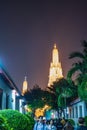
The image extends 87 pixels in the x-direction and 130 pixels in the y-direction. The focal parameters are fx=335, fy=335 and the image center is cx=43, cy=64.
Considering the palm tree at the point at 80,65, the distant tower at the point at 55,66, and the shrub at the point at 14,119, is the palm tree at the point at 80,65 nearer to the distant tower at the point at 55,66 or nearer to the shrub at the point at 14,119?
the shrub at the point at 14,119

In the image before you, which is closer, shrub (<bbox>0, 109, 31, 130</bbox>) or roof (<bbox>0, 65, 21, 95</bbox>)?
shrub (<bbox>0, 109, 31, 130</bbox>)

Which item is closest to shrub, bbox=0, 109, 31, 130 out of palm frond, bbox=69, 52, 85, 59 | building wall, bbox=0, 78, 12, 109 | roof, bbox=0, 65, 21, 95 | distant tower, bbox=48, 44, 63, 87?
roof, bbox=0, 65, 21, 95

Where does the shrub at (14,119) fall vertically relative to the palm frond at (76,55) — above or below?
below

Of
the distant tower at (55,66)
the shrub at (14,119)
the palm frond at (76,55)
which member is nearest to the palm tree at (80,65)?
the palm frond at (76,55)

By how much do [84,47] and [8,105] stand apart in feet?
28.8

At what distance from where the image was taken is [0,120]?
1075cm

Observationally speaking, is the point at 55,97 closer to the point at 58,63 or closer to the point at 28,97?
the point at 28,97

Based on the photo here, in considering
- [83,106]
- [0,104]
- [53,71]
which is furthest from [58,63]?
[0,104]

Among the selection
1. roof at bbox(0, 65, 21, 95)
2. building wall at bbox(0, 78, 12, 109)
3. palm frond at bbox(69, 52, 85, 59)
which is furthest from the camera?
palm frond at bbox(69, 52, 85, 59)

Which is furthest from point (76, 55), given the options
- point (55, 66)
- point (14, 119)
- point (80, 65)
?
point (55, 66)

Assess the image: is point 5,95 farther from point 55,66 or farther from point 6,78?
point 55,66

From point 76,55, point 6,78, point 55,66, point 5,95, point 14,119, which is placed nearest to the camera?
point 14,119

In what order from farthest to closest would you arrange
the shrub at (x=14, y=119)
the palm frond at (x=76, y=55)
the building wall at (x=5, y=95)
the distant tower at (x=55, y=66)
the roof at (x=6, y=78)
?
the distant tower at (x=55, y=66) → the palm frond at (x=76, y=55) → the building wall at (x=5, y=95) → the roof at (x=6, y=78) → the shrub at (x=14, y=119)

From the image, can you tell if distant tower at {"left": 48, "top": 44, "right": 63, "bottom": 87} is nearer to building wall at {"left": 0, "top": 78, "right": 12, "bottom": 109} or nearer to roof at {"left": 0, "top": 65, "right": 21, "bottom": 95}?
building wall at {"left": 0, "top": 78, "right": 12, "bottom": 109}
